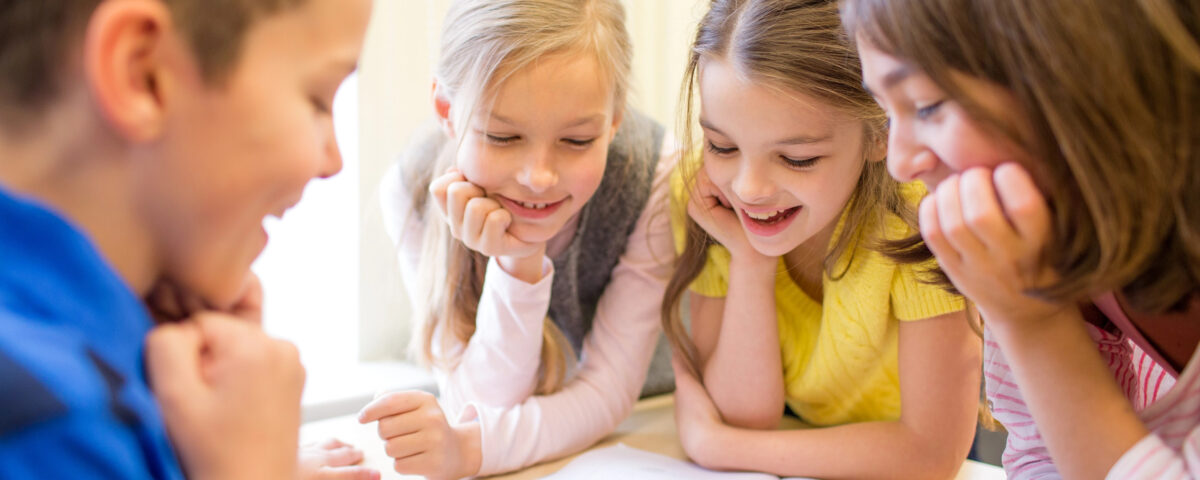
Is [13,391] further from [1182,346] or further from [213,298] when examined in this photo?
[1182,346]

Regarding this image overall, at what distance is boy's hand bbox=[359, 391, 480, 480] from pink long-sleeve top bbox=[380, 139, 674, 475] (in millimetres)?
55

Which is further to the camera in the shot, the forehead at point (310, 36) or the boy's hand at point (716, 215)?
the boy's hand at point (716, 215)

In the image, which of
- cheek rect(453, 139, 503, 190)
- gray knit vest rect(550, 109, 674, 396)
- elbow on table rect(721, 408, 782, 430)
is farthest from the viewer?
gray knit vest rect(550, 109, 674, 396)

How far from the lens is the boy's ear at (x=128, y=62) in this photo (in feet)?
1.43

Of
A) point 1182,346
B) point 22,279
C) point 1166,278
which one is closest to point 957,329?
point 1182,346

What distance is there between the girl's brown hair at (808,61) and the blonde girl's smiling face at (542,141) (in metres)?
0.12

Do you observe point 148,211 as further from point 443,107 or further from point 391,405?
point 443,107

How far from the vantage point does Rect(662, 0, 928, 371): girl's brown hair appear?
A: 0.90 metres

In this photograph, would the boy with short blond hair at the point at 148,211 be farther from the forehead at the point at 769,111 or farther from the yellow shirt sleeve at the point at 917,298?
the yellow shirt sleeve at the point at 917,298

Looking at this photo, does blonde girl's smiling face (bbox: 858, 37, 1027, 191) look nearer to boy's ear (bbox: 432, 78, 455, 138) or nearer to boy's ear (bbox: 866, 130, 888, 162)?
boy's ear (bbox: 866, 130, 888, 162)

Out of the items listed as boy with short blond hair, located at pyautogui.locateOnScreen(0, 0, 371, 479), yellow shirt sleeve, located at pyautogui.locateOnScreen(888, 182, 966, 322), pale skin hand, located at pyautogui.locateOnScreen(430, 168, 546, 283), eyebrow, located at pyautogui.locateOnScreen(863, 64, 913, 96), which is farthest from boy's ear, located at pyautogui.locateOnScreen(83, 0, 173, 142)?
yellow shirt sleeve, located at pyautogui.locateOnScreen(888, 182, 966, 322)

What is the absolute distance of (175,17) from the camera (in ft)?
1.48

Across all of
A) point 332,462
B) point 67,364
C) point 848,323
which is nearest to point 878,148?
point 848,323

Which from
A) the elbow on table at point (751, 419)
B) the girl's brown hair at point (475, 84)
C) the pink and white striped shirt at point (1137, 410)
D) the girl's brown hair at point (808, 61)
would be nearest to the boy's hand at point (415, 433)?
the girl's brown hair at point (475, 84)
